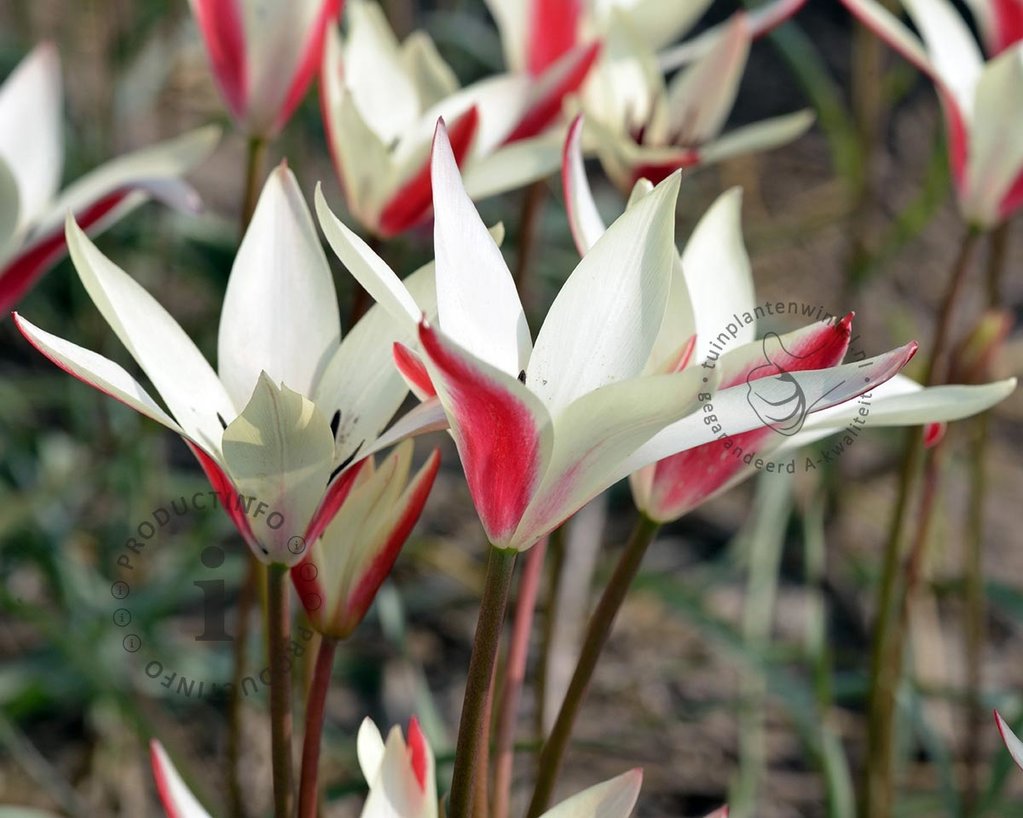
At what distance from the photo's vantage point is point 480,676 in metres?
0.37

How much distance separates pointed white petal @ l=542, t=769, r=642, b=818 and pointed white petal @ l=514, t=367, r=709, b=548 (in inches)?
3.2

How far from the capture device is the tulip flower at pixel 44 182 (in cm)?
60

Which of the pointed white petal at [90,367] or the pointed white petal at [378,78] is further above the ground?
the pointed white petal at [378,78]

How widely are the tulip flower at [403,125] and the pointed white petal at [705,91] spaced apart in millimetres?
97

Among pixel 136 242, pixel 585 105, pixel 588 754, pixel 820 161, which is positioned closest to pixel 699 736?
pixel 588 754

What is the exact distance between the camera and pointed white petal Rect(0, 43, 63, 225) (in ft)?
2.22

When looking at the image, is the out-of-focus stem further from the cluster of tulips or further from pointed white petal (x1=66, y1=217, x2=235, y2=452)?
pointed white petal (x1=66, y1=217, x2=235, y2=452)

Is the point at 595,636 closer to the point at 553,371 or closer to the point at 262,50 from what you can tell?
the point at 553,371

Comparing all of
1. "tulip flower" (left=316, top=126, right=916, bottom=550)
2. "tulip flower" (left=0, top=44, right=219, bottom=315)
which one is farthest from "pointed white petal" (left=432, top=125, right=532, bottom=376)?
"tulip flower" (left=0, top=44, right=219, bottom=315)

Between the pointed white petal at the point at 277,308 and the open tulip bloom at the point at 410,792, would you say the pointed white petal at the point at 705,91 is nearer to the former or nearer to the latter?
the pointed white petal at the point at 277,308

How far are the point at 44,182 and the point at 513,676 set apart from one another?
0.37 m

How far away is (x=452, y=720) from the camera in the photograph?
3.81 feet

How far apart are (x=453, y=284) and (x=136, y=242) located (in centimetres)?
105

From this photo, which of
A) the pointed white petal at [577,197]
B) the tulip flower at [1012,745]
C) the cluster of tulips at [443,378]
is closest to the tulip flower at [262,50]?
the cluster of tulips at [443,378]
